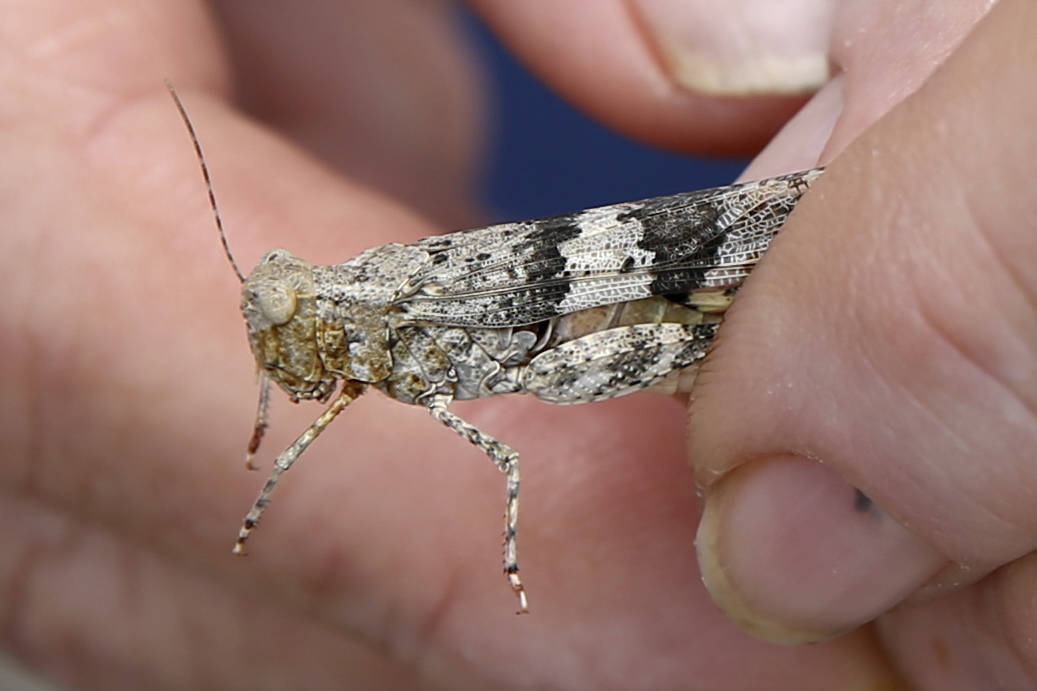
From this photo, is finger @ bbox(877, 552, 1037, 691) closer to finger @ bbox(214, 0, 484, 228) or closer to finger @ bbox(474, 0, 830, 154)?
finger @ bbox(474, 0, 830, 154)

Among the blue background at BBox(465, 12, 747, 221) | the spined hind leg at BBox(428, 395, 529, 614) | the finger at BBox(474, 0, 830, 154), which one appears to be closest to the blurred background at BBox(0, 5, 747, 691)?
the blue background at BBox(465, 12, 747, 221)

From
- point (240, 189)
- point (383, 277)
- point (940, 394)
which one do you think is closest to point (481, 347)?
point (383, 277)

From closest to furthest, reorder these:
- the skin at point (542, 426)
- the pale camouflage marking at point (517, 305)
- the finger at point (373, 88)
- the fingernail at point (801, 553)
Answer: the skin at point (542, 426) < the fingernail at point (801, 553) < the pale camouflage marking at point (517, 305) < the finger at point (373, 88)

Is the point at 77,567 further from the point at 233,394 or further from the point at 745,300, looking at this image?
the point at 745,300

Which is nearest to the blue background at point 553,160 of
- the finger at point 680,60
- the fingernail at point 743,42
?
the finger at point 680,60

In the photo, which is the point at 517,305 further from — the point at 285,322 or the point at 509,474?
the point at 285,322

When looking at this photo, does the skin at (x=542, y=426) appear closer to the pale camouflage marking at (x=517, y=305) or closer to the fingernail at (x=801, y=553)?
the fingernail at (x=801, y=553)
